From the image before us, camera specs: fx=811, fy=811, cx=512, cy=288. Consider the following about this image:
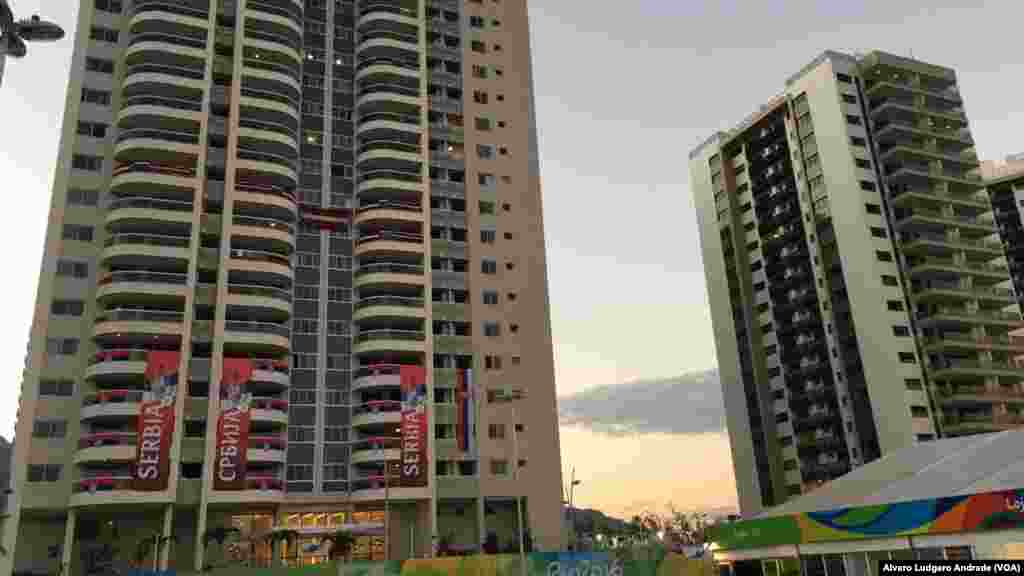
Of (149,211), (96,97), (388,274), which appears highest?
(96,97)

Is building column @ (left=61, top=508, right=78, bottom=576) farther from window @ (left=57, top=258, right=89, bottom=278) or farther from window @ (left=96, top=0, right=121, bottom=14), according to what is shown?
window @ (left=96, top=0, right=121, bottom=14)

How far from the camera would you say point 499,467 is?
8262 cm

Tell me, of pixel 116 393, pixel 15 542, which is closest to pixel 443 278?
pixel 116 393

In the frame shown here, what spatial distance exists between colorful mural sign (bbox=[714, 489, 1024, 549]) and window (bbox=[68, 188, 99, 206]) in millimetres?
66005

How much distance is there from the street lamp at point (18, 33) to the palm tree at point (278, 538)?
51.8m

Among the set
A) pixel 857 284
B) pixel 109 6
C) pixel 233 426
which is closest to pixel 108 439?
pixel 233 426

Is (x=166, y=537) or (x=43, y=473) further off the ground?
(x=43, y=473)

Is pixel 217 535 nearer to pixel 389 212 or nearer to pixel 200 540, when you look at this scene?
pixel 200 540

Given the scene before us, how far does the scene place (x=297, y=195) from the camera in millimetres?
87562

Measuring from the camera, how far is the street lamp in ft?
78.7

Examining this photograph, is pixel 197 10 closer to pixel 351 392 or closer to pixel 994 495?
pixel 351 392

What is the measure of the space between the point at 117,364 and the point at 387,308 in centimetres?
2537

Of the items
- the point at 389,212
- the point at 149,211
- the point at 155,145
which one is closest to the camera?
the point at 149,211

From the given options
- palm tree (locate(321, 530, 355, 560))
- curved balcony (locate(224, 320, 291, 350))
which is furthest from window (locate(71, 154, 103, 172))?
palm tree (locate(321, 530, 355, 560))
